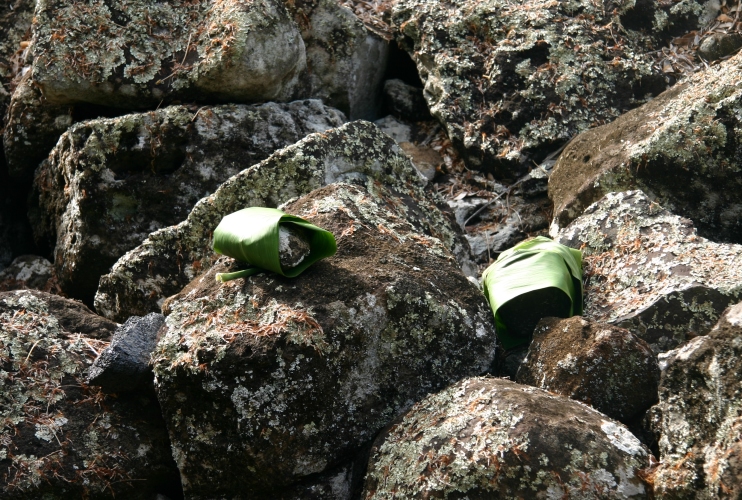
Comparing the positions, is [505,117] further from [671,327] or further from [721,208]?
[671,327]

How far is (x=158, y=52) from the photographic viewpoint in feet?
17.8

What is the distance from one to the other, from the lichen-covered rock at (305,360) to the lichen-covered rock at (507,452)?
259 mm

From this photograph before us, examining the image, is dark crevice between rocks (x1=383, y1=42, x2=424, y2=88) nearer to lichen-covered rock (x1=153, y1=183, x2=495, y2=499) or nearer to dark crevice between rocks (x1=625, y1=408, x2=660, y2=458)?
lichen-covered rock (x1=153, y1=183, x2=495, y2=499)

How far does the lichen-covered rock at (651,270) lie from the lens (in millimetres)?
3580

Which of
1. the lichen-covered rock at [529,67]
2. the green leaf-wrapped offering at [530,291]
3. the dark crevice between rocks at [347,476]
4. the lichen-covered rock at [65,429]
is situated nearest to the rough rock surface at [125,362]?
the lichen-covered rock at [65,429]

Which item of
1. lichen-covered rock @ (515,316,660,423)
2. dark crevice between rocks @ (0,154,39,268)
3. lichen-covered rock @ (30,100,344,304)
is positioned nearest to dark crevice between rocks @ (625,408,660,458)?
lichen-covered rock @ (515,316,660,423)

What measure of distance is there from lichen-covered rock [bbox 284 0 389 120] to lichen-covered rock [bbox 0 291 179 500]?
291 centimetres

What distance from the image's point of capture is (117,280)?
445 cm

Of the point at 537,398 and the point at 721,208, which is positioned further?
the point at 721,208

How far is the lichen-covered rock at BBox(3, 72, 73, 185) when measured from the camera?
5711mm

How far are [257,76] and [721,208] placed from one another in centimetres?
291

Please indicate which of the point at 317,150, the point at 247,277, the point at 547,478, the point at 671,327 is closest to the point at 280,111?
the point at 317,150

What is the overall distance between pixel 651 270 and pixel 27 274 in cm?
417

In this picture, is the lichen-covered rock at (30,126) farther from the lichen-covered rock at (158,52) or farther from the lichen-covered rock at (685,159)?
the lichen-covered rock at (685,159)
